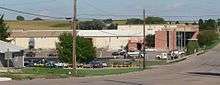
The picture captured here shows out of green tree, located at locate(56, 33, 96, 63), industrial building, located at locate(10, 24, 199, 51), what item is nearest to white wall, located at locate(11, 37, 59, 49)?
industrial building, located at locate(10, 24, 199, 51)

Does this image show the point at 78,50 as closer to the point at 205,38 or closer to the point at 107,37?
the point at 107,37

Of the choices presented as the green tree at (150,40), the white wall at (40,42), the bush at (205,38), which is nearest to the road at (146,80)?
the green tree at (150,40)

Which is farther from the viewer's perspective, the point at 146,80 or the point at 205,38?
the point at 205,38

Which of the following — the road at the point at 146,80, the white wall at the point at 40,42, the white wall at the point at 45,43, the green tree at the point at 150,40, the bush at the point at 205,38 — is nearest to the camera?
the road at the point at 146,80

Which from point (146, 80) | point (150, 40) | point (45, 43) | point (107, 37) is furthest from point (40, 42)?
point (146, 80)

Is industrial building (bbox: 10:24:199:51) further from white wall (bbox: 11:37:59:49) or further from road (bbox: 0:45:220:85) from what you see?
road (bbox: 0:45:220:85)

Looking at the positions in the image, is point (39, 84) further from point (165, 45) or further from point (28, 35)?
point (28, 35)

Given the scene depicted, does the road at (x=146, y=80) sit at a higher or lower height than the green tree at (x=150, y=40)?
lower

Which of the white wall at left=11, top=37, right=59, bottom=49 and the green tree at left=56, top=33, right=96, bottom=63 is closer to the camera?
the green tree at left=56, top=33, right=96, bottom=63

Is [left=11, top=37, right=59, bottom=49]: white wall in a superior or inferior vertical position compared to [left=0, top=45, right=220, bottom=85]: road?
superior

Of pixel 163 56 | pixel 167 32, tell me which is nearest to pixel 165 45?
pixel 167 32

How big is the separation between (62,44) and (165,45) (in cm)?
5790

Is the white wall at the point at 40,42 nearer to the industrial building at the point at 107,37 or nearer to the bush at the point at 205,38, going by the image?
the industrial building at the point at 107,37

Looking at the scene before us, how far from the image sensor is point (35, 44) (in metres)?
156
